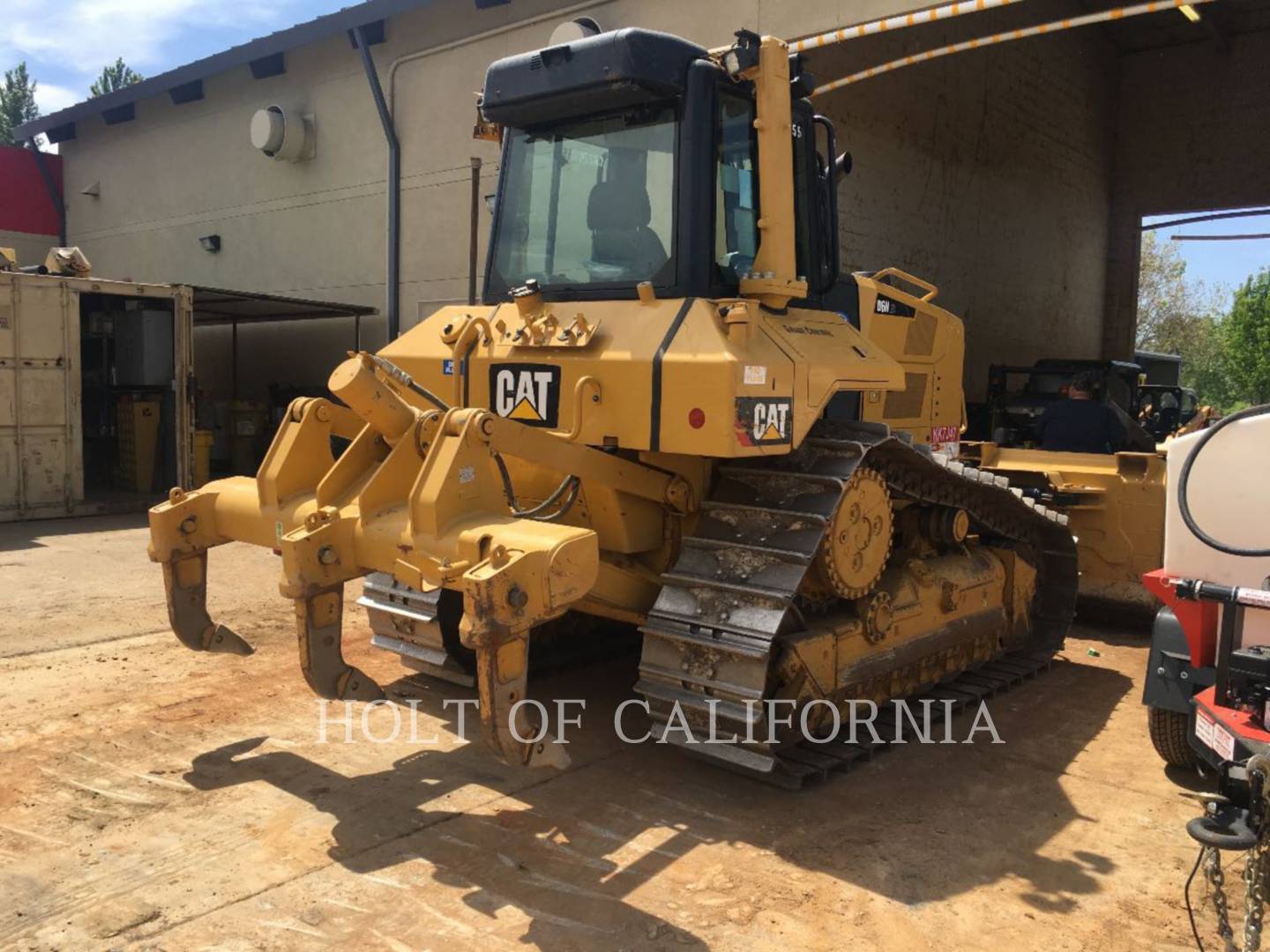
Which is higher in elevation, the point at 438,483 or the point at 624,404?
the point at 624,404

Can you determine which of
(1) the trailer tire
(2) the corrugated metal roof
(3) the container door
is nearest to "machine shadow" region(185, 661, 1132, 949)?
(1) the trailer tire

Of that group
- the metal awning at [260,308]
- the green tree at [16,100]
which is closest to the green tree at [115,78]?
the green tree at [16,100]

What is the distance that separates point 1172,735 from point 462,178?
33.6 ft

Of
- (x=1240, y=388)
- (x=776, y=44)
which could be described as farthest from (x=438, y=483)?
(x=1240, y=388)

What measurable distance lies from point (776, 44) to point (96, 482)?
40.2 ft

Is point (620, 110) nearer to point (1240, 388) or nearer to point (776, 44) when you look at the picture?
point (776, 44)

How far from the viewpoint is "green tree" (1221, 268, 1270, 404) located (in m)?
41.3

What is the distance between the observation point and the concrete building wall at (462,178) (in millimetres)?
11789

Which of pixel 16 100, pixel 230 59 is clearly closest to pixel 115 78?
pixel 16 100

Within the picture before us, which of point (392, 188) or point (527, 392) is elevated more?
point (392, 188)

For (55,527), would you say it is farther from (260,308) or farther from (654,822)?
(654,822)

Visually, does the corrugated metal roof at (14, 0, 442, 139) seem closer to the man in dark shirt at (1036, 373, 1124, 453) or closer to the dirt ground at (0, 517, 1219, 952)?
Answer: the man in dark shirt at (1036, 373, 1124, 453)

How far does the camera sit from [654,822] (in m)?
4.04

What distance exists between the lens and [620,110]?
4660 mm
